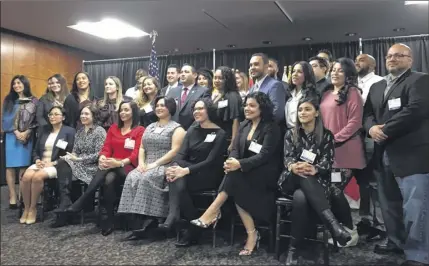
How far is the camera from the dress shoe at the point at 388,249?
2.40 m

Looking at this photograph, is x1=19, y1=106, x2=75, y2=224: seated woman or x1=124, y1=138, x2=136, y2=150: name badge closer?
x1=124, y1=138, x2=136, y2=150: name badge

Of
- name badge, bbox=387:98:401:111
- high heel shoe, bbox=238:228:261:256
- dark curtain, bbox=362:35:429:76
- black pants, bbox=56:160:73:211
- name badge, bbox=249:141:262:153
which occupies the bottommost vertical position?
high heel shoe, bbox=238:228:261:256

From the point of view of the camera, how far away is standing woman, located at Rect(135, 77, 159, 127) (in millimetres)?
3525

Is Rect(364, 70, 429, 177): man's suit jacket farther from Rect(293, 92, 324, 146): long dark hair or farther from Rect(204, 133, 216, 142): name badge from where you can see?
Rect(204, 133, 216, 142): name badge

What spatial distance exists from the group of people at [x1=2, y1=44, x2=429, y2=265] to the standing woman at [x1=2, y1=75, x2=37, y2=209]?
5cm

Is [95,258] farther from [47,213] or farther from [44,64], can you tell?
[44,64]

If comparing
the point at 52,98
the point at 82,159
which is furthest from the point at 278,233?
the point at 52,98

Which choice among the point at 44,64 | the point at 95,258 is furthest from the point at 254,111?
the point at 44,64

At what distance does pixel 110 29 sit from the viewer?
5.68 m

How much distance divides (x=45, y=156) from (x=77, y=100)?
661 mm

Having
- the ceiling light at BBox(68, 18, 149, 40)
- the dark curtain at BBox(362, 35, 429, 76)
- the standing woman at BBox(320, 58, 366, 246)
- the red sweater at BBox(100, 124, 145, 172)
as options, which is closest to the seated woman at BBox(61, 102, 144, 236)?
the red sweater at BBox(100, 124, 145, 172)

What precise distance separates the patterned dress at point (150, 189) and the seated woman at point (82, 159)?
605 mm

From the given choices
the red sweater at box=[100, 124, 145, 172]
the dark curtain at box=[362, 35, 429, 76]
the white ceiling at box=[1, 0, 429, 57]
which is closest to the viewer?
the red sweater at box=[100, 124, 145, 172]

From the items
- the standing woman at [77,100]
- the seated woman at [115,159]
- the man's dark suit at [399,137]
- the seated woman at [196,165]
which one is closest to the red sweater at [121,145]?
the seated woman at [115,159]
